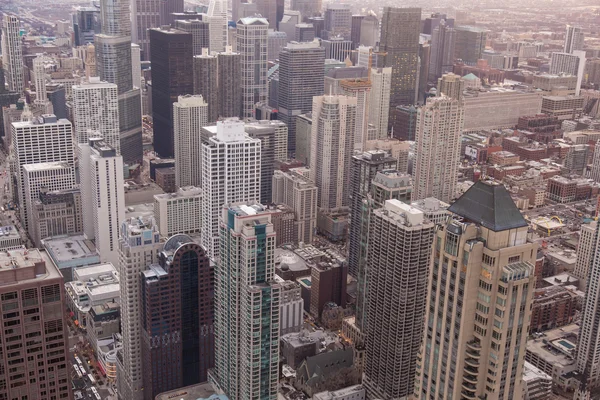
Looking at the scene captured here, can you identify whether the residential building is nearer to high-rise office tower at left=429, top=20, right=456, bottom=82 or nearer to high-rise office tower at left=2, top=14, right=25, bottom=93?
high-rise office tower at left=2, top=14, right=25, bottom=93

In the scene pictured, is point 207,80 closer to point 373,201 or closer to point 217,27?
point 217,27

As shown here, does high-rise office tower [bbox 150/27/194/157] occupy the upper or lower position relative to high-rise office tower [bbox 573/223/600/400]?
upper

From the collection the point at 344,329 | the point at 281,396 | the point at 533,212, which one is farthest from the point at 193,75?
the point at 281,396

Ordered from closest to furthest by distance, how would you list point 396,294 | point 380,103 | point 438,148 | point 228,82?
point 396,294 → point 438,148 → point 380,103 → point 228,82

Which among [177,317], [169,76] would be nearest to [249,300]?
[177,317]

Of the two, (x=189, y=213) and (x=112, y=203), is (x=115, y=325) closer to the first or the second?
(x=112, y=203)

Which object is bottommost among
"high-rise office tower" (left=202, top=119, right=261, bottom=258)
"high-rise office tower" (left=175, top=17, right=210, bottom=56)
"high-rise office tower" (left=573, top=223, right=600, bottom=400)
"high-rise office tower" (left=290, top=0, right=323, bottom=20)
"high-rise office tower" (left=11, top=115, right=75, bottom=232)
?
"high-rise office tower" (left=573, top=223, right=600, bottom=400)

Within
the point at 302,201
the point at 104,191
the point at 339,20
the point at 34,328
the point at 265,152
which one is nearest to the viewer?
the point at 34,328

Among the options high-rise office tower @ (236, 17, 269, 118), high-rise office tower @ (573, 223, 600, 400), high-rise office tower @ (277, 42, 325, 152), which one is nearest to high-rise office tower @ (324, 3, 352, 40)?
high-rise office tower @ (236, 17, 269, 118)
